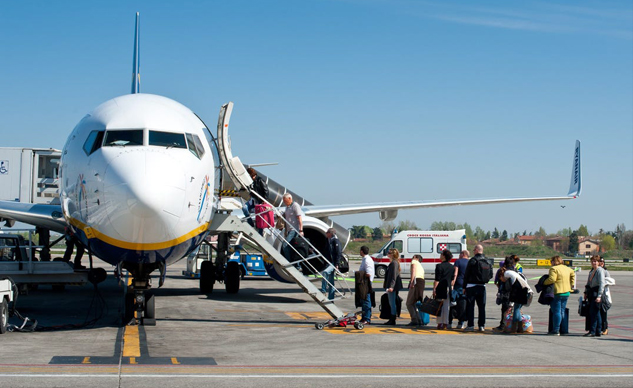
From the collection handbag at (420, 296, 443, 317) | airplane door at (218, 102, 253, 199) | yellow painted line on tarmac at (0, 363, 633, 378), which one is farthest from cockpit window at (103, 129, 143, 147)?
handbag at (420, 296, 443, 317)

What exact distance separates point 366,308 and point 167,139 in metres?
5.21

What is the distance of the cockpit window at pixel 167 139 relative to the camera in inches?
493

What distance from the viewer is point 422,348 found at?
37.8 ft

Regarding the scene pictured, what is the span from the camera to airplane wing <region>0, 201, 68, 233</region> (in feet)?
54.4

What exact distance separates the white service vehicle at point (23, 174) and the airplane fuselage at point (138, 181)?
10900 mm

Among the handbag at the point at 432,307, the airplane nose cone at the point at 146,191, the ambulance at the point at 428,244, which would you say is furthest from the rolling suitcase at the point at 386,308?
the ambulance at the point at 428,244

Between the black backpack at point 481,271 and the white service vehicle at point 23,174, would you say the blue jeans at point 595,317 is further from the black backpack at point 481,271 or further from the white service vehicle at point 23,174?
the white service vehicle at point 23,174

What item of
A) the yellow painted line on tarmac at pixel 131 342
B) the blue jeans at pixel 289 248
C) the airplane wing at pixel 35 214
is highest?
the airplane wing at pixel 35 214

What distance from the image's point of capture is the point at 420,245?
34.0 m

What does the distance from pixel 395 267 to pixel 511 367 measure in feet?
17.5

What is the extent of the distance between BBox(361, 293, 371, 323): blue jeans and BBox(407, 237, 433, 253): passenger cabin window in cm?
1929

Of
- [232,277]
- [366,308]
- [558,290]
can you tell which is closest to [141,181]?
[366,308]

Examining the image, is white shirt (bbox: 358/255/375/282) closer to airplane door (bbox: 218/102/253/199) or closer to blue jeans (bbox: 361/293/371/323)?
blue jeans (bbox: 361/293/371/323)

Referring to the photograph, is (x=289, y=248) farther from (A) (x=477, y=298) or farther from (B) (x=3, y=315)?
(B) (x=3, y=315)
